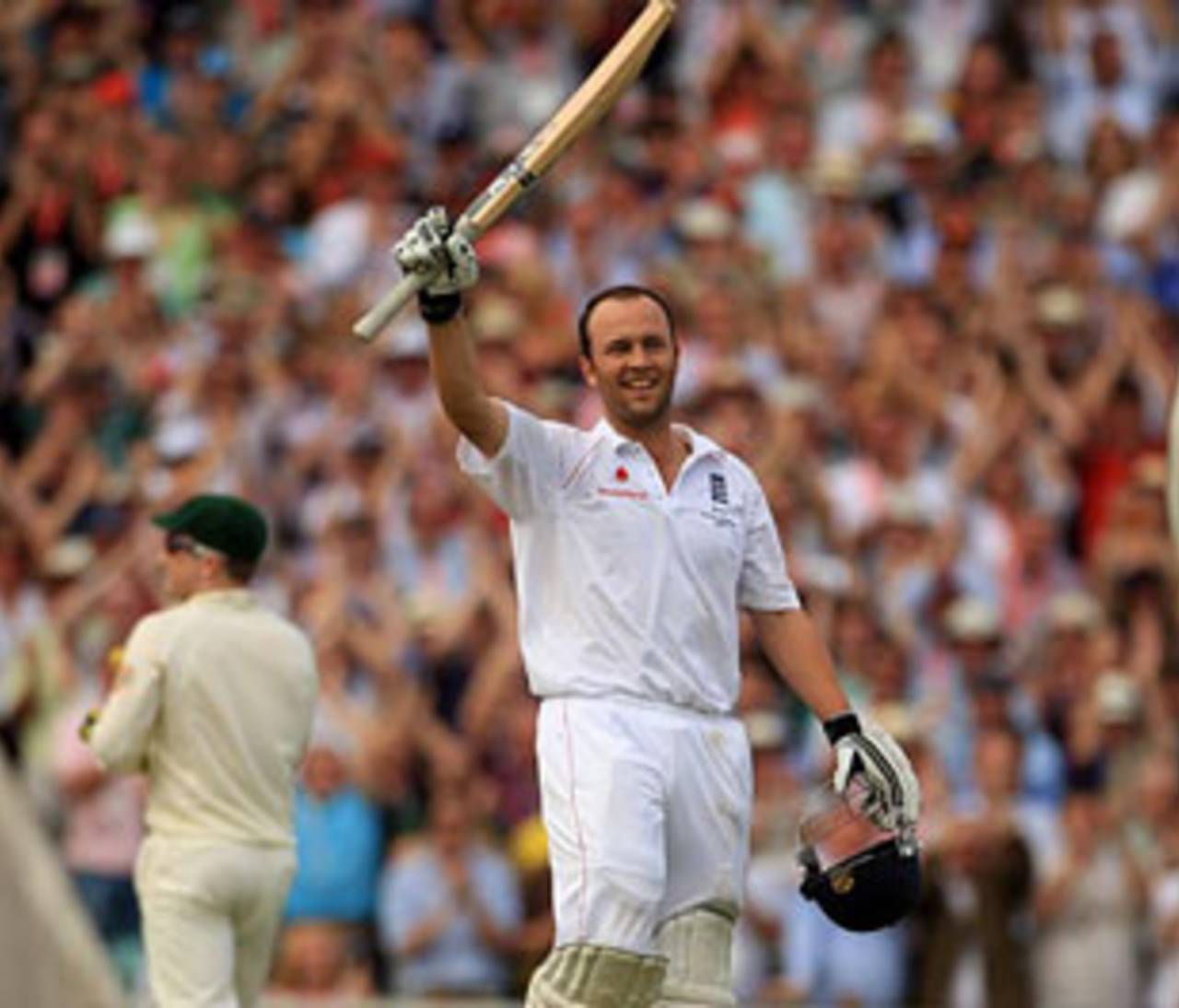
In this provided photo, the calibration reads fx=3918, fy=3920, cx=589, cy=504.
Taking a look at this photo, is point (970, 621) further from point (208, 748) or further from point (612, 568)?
point (612, 568)

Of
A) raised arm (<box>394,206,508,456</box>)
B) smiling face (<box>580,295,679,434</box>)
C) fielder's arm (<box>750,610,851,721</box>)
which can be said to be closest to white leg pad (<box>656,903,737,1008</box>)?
fielder's arm (<box>750,610,851,721</box>)

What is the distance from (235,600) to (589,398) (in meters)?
5.37

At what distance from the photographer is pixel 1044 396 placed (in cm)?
1780

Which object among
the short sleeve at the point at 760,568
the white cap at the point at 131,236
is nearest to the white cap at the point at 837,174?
the white cap at the point at 131,236

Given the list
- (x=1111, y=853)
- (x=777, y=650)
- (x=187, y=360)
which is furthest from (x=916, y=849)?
(x=187, y=360)

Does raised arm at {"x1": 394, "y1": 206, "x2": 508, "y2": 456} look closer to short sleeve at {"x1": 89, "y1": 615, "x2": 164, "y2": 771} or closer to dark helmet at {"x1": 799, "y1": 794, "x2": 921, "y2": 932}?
dark helmet at {"x1": 799, "y1": 794, "x2": 921, "y2": 932}

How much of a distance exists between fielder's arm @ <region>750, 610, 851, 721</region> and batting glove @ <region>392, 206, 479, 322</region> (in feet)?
4.93

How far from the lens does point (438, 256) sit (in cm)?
1005

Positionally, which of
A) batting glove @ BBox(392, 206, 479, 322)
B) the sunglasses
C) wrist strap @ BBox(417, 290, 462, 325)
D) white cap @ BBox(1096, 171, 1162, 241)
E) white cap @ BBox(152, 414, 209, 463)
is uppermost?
white cap @ BBox(1096, 171, 1162, 241)

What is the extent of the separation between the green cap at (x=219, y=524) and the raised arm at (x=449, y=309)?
242 centimetres

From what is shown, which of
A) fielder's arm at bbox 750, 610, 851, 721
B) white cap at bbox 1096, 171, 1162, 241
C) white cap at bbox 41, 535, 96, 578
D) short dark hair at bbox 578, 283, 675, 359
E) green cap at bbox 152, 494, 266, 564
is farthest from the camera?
white cap at bbox 1096, 171, 1162, 241

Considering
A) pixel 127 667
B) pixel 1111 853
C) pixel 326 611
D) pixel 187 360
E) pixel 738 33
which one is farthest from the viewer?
pixel 738 33

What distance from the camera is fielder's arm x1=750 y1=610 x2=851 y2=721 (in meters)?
10.9

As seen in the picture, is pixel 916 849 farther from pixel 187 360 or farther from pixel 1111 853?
pixel 187 360
